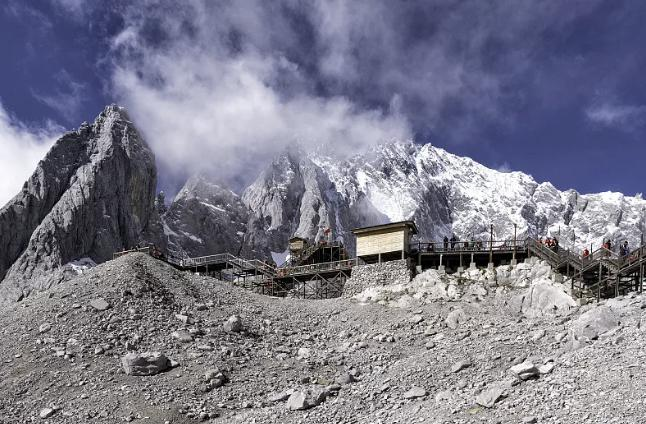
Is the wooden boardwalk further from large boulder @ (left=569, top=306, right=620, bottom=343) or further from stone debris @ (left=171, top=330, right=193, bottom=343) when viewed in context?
stone debris @ (left=171, top=330, right=193, bottom=343)

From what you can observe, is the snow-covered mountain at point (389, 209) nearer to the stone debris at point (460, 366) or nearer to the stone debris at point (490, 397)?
the stone debris at point (460, 366)

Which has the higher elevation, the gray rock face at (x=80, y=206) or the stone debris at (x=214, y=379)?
the gray rock face at (x=80, y=206)

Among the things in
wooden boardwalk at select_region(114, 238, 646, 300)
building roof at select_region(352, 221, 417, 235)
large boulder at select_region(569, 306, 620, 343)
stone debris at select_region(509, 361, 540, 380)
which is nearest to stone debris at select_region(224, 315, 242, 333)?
wooden boardwalk at select_region(114, 238, 646, 300)

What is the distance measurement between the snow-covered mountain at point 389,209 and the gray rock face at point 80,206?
40.0m

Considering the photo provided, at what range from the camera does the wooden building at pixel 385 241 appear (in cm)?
5144

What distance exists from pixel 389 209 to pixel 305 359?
151 metres

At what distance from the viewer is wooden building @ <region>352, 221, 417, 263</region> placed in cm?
5144

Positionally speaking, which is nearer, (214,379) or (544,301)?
(214,379)

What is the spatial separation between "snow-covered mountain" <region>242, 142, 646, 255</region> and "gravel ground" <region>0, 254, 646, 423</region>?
10608 cm

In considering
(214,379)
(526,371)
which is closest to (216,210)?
(214,379)

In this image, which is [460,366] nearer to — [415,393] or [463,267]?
[415,393]

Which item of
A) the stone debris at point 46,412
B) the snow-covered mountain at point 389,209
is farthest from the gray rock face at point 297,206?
the stone debris at point 46,412

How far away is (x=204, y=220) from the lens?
143m

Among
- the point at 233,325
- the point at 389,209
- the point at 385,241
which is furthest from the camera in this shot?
the point at 389,209
